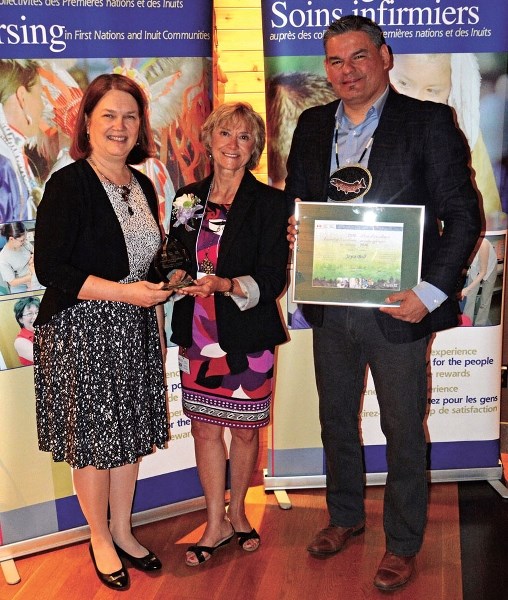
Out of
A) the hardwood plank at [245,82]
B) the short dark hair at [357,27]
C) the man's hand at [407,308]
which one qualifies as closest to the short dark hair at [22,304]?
the man's hand at [407,308]

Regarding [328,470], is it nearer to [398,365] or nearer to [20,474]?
[398,365]

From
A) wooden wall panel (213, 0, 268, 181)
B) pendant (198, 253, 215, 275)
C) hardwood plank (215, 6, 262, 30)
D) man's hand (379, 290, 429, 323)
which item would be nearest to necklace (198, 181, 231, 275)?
pendant (198, 253, 215, 275)

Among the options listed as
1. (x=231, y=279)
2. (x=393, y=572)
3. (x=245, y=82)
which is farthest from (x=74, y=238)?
(x=245, y=82)

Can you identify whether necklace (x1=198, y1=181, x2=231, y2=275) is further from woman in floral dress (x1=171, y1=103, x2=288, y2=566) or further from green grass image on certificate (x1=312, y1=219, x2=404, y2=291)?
green grass image on certificate (x1=312, y1=219, x2=404, y2=291)

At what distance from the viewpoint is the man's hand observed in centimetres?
256

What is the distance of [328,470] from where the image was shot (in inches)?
123

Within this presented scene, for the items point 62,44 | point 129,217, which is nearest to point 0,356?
point 129,217

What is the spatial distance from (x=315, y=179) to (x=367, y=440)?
145 centimetres

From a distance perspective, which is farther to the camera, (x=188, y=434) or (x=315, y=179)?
(x=188, y=434)

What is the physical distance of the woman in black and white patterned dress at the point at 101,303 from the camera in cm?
260

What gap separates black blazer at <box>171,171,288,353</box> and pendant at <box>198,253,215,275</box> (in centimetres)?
2

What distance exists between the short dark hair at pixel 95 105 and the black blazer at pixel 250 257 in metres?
0.26

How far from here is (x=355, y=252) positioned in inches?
103

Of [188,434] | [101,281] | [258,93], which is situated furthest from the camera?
[258,93]
